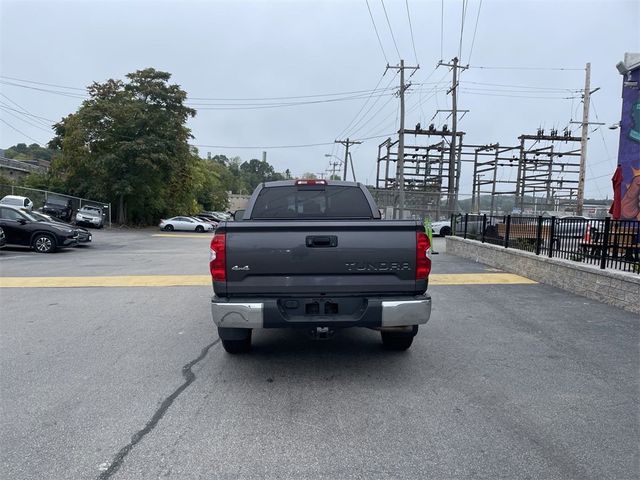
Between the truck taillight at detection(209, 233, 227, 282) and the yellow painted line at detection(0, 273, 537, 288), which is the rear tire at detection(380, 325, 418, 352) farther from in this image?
the yellow painted line at detection(0, 273, 537, 288)

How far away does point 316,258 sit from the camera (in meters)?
4.25

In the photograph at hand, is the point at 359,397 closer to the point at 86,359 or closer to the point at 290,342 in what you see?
the point at 290,342

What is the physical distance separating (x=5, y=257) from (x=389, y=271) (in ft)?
48.3

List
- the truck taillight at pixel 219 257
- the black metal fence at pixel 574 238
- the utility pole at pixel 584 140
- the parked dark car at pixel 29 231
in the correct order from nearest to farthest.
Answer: the truck taillight at pixel 219 257 → the black metal fence at pixel 574 238 → the parked dark car at pixel 29 231 → the utility pole at pixel 584 140

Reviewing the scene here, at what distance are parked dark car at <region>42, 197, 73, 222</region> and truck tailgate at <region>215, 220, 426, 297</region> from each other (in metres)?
32.6

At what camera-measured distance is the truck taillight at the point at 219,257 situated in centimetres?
422

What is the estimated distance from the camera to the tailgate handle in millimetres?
4250

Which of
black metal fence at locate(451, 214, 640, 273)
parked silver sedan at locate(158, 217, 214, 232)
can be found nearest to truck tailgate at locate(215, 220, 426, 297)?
black metal fence at locate(451, 214, 640, 273)

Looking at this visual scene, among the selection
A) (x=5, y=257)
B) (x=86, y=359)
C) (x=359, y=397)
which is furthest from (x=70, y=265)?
(x=359, y=397)

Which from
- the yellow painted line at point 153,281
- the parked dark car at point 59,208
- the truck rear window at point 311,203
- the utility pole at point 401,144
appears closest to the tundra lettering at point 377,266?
the truck rear window at point 311,203

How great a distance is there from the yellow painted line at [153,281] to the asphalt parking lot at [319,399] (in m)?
2.81

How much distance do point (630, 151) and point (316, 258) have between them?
11925 mm

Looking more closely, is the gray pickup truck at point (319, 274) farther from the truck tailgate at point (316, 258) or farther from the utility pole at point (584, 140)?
the utility pole at point (584, 140)

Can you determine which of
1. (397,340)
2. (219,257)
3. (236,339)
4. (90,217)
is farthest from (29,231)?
(90,217)
